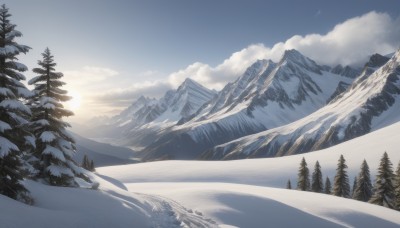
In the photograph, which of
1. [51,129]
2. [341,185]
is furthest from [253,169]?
[51,129]

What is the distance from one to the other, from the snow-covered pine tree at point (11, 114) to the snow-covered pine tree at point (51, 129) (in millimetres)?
3487

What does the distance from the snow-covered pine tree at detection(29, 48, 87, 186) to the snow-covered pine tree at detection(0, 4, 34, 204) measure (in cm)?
349

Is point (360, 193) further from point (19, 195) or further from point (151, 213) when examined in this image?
point (19, 195)

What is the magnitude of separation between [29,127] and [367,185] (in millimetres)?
66075

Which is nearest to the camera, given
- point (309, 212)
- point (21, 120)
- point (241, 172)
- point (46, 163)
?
point (21, 120)

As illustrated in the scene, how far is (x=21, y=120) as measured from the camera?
65.4 feet

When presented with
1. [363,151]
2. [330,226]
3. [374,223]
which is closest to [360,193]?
[374,223]

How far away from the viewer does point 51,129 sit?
83.4ft

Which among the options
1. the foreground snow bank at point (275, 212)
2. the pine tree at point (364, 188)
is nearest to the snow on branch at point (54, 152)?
the foreground snow bank at point (275, 212)

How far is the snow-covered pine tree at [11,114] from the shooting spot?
18562 mm

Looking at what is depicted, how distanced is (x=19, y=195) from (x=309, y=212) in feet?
81.7

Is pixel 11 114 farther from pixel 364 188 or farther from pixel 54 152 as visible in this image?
pixel 364 188

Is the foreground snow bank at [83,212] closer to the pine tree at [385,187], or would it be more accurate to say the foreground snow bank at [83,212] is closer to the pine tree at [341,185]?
the pine tree at [385,187]

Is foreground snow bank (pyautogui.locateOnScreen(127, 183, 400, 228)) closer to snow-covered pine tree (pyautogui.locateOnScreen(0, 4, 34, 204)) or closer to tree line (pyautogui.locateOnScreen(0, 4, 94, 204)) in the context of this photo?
tree line (pyautogui.locateOnScreen(0, 4, 94, 204))
